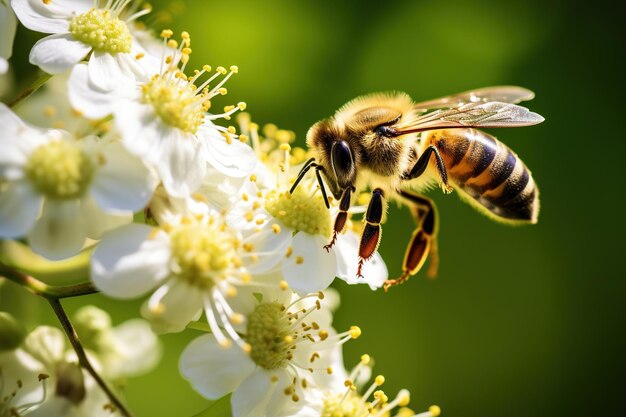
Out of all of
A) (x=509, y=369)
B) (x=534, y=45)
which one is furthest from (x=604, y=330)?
(x=534, y=45)

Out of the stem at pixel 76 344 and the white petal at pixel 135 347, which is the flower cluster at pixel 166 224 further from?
the white petal at pixel 135 347

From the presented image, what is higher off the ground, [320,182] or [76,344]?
[320,182]

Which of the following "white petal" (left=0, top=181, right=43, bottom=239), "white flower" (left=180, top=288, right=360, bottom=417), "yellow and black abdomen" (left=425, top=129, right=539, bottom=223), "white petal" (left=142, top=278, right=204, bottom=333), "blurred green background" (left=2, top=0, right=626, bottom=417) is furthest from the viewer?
"blurred green background" (left=2, top=0, right=626, bottom=417)

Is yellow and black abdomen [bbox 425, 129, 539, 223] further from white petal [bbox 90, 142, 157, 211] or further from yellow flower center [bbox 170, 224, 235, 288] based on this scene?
white petal [bbox 90, 142, 157, 211]

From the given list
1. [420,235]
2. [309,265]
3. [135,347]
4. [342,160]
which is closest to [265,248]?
[309,265]

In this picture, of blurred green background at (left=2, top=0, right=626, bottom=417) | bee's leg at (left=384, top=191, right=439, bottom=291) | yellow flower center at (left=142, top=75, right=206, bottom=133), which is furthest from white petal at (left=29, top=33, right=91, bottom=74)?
blurred green background at (left=2, top=0, right=626, bottom=417)

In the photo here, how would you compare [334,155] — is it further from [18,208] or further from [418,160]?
[18,208]
